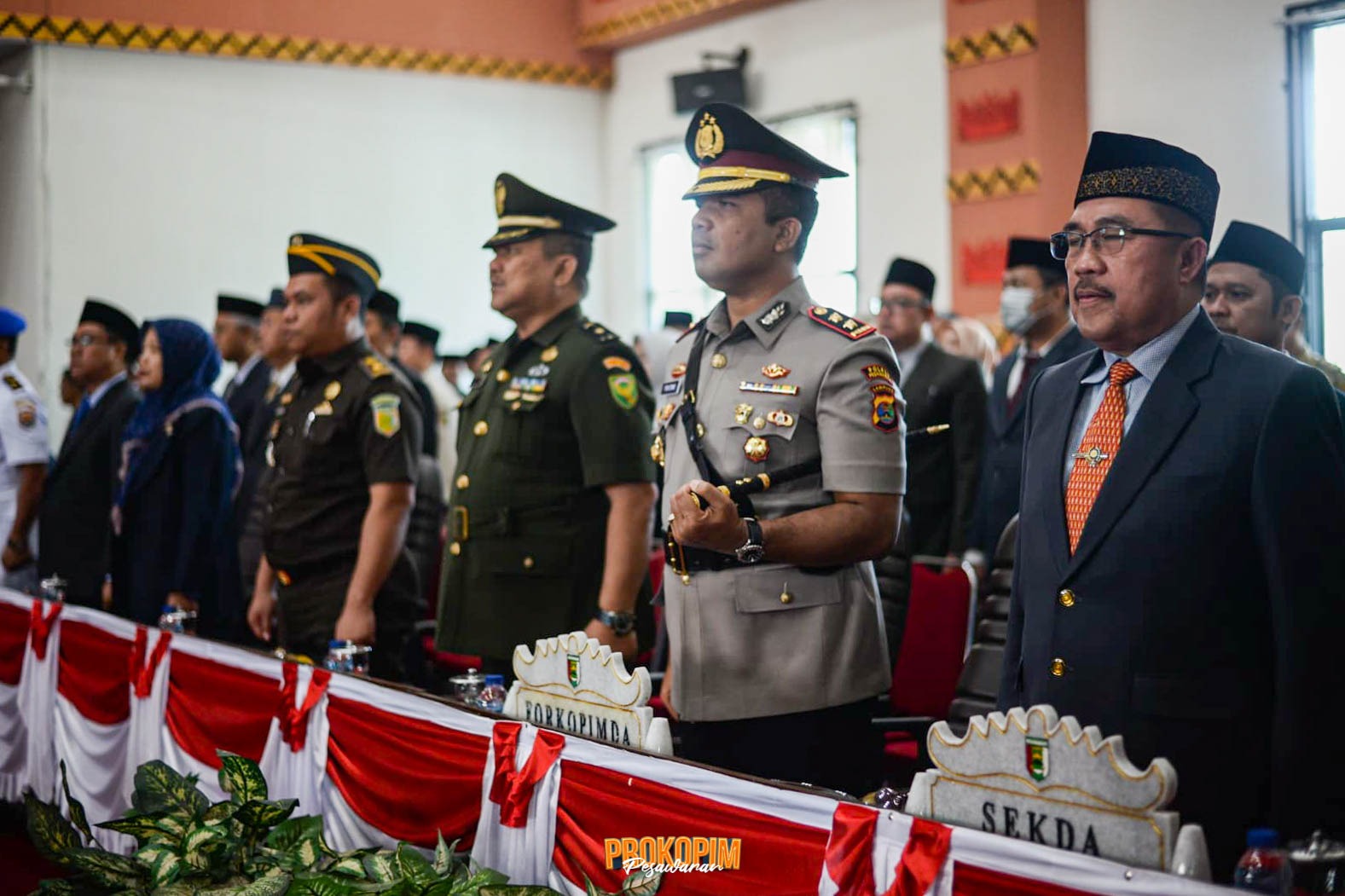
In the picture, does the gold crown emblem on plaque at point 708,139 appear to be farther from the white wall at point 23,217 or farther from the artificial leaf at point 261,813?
the white wall at point 23,217

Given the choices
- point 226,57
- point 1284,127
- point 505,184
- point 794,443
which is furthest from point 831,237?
point 794,443

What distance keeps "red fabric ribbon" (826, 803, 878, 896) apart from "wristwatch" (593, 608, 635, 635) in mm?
1205

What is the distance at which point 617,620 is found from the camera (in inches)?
112

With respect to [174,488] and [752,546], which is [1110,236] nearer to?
[752,546]

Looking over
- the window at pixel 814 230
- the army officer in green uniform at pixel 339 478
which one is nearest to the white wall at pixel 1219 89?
the window at pixel 814 230

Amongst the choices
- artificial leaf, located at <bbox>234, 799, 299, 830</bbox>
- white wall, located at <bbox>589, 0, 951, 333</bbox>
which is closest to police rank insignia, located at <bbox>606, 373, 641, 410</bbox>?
artificial leaf, located at <bbox>234, 799, 299, 830</bbox>

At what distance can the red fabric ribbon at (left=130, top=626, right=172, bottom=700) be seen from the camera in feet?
10.3

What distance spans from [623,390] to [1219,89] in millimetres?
4213

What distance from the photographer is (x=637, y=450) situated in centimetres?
293

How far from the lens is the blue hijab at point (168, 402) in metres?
4.27

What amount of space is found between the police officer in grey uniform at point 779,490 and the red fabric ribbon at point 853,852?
23.3 inches

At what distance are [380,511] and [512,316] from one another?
528 millimetres

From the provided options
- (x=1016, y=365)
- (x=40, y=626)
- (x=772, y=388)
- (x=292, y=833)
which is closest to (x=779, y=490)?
(x=772, y=388)

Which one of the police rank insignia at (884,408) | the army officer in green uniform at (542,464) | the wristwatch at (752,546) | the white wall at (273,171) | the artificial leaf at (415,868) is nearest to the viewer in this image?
the artificial leaf at (415,868)
